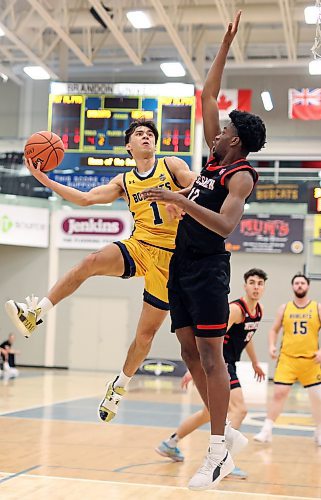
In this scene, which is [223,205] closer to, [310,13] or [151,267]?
[151,267]

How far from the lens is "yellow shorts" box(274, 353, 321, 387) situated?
10492 millimetres

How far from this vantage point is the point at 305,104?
21703 millimetres

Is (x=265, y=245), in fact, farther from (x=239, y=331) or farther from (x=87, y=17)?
(x=239, y=331)

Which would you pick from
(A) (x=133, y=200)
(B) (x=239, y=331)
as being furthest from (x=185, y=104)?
(A) (x=133, y=200)

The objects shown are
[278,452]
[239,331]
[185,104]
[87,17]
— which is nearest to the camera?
[239,331]

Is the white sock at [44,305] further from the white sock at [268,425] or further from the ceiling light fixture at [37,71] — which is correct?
the ceiling light fixture at [37,71]

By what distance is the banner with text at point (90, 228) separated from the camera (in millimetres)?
23703

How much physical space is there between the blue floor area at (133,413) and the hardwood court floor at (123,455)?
0.02 meters

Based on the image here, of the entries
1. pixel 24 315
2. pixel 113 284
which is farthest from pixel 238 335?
pixel 113 284

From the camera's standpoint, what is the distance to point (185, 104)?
15648 millimetres

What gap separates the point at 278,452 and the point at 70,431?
2.74 metres

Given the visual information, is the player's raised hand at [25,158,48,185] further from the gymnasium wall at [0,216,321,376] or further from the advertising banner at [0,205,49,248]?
the gymnasium wall at [0,216,321,376]

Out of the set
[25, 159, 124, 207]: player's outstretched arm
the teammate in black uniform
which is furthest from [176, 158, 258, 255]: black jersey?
the teammate in black uniform

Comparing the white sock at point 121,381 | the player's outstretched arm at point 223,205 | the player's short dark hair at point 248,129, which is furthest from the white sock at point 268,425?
the player's outstretched arm at point 223,205
